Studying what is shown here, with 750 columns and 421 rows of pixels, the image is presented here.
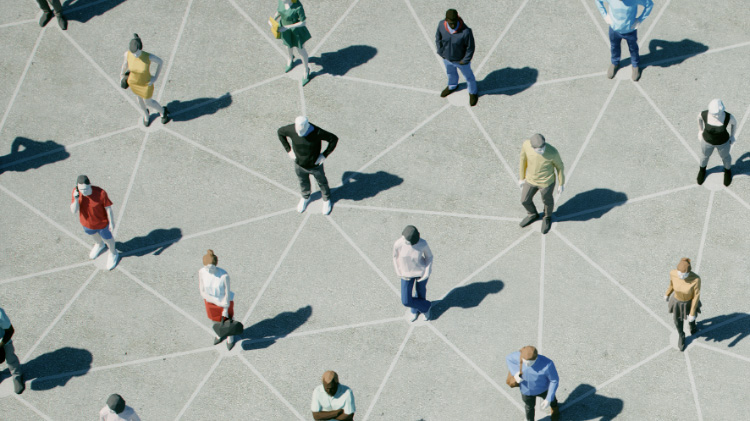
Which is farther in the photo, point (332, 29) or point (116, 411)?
point (332, 29)

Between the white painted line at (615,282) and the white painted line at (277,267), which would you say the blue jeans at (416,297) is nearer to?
the white painted line at (277,267)

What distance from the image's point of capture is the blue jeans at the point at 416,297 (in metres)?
17.7

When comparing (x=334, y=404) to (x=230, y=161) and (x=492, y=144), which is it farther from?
(x=492, y=144)

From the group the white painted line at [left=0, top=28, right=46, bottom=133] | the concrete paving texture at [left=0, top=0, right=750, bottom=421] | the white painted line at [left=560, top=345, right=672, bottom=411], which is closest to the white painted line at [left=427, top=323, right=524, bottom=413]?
the concrete paving texture at [left=0, top=0, right=750, bottom=421]

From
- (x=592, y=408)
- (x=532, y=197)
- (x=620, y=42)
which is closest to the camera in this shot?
(x=592, y=408)

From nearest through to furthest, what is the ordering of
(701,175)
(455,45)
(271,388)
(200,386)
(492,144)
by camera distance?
1. (271,388)
2. (200,386)
3. (701,175)
4. (455,45)
5. (492,144)

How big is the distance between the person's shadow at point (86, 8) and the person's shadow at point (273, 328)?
798 centimetres

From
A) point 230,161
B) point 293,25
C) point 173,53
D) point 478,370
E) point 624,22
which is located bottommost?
point 478,370

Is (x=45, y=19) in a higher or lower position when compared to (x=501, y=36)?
higher

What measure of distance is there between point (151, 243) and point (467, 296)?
5.40m

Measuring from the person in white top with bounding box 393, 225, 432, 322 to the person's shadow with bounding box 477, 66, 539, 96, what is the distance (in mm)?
4812

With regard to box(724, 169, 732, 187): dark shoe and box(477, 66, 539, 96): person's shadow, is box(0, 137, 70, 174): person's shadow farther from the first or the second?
box(724, 169, 732, 187): dark shoe

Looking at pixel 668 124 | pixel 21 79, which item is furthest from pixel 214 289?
pixel 668 124

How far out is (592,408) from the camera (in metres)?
17.4
